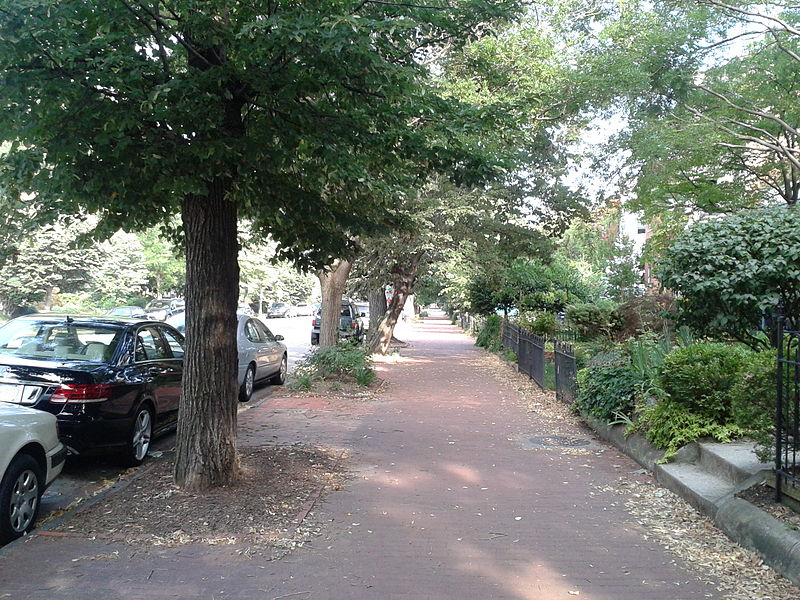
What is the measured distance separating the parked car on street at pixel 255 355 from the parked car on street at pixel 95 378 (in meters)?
3.75

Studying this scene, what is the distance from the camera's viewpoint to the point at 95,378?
262 inches

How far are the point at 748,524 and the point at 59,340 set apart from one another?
653 cm

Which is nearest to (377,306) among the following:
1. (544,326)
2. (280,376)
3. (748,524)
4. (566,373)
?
(544,326)

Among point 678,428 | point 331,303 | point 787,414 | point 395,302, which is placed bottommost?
point 678,428

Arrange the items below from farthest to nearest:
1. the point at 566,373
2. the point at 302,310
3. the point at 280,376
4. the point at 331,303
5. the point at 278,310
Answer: the point at 302,310 < the point at 278,310 < the point at 331,303 < the point at 280,376 < the point at 566,373

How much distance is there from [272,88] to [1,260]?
15.5 ft

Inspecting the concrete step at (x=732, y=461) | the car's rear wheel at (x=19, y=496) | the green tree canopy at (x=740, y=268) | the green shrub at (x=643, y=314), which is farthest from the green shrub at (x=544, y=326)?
the car's rear wheel at (x=19, y=496)

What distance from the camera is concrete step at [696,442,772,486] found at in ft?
18.9

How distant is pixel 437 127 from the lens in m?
6.12

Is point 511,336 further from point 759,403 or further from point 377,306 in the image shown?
point 759,403

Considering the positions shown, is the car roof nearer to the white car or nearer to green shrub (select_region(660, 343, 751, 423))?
the white car

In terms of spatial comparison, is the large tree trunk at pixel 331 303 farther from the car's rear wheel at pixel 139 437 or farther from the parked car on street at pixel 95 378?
the car's rear wheel at pixel 139 437

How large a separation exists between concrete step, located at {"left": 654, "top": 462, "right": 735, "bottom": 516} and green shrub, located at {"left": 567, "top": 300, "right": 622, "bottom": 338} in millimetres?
9842

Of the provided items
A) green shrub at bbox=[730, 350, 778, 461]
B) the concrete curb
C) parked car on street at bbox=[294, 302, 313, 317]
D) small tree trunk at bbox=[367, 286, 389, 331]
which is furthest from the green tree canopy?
parked car on street at bbox=[294, 302, 313, 317]
